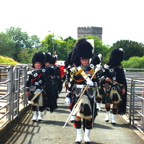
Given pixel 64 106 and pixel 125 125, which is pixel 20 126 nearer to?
pixel 125 125

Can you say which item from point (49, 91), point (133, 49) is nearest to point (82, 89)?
point (49, 91)

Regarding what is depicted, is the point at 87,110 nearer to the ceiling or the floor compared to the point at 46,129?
nearer to the ceiling

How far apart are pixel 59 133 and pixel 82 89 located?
1428 millimetres

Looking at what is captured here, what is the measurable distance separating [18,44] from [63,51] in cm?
1684

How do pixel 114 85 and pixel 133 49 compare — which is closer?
pixel 114 85

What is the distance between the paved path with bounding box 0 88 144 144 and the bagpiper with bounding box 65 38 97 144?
42 centimetres

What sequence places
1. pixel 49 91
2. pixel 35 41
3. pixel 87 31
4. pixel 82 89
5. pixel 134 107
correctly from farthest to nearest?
pixel 87 31
pixel 35 41
pixel 134 107
pixel 49 91
pixel 82 89

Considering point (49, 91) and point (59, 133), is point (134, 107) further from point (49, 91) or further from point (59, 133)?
point (59, 133)

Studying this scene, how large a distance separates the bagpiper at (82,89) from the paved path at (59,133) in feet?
1.36

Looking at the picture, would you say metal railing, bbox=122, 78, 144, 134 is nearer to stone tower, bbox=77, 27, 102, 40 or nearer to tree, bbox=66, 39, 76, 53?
tree, bbox=66, 39, 76, 53

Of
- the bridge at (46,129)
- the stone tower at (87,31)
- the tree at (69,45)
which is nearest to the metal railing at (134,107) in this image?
the bridge at (46,129)

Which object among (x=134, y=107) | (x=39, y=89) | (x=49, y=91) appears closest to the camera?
(x=39, y=89)

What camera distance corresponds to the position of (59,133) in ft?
22.7

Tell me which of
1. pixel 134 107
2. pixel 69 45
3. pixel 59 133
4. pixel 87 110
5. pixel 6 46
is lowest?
pixel 59 133
